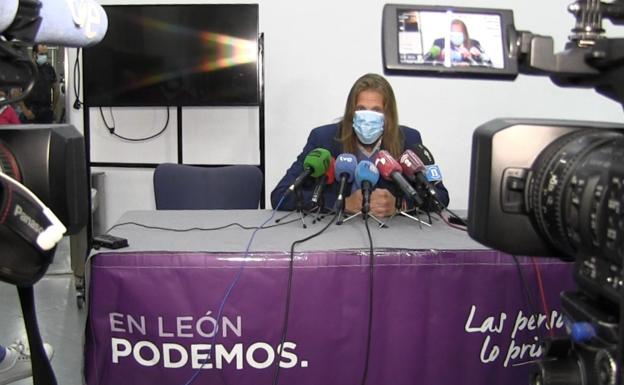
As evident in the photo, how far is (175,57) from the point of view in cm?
288

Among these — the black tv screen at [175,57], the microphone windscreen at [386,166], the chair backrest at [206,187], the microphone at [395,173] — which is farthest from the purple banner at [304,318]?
the black tv screen at [175,57]

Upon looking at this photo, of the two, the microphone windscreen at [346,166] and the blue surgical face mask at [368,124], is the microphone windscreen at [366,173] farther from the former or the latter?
the blue surgical face mask at [368,124]

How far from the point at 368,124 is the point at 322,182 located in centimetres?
34

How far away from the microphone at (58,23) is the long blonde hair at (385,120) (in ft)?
4.19

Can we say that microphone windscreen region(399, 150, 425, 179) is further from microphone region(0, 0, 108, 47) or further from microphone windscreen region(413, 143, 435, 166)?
microphone region(0, 0, 108, 47)

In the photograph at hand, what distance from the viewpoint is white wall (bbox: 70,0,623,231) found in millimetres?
3094

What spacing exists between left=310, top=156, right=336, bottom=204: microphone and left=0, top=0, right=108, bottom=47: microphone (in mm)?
860

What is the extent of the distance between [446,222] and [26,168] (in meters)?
1.23

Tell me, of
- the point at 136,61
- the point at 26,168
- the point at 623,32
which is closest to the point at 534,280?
the point at 26,168

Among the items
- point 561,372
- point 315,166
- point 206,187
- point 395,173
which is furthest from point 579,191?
point 206,187

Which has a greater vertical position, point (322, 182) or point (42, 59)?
point (42, 59)

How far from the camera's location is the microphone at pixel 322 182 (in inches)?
63.4

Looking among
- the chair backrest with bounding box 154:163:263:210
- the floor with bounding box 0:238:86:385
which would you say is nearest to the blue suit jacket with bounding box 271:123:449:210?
the chair backrest with bounding box 154:163:263:210

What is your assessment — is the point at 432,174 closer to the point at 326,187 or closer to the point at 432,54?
the point at 326,187
